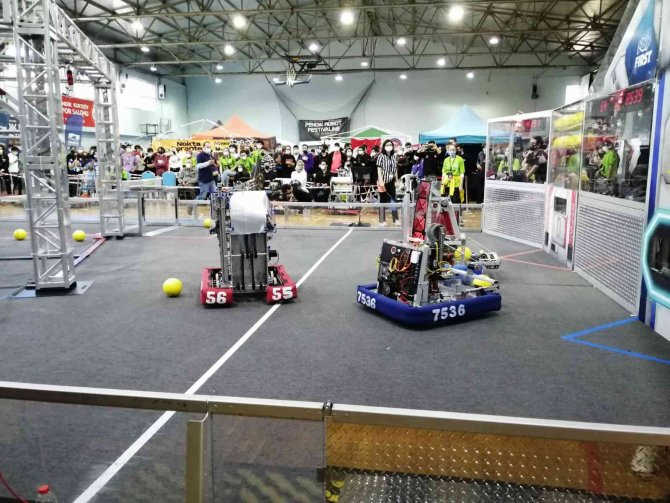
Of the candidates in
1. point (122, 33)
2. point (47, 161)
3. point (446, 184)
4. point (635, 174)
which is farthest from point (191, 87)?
point (635, 174)

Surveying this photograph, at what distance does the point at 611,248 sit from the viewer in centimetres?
680

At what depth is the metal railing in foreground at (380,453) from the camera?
Result: 169 centimetres

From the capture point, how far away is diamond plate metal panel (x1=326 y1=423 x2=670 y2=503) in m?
1.72

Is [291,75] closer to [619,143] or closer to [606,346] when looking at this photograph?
[619,143]

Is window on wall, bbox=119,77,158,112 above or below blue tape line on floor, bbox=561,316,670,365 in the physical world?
above

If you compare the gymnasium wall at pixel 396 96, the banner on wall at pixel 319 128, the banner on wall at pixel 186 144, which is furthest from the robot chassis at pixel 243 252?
the gymnasium wall at pixel 396 96

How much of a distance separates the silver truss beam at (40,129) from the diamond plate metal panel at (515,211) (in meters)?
8.21

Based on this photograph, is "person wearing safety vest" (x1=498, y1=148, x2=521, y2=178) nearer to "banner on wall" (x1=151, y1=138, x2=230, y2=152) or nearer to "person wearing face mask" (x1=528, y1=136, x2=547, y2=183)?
"person wearing face mask" (x1=528, y1=136, x2=547, y2=183)

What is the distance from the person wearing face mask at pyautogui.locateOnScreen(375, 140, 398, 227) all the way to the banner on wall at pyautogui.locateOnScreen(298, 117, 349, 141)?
1368 centimetres

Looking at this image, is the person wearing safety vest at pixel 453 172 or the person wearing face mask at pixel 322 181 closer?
the person wearing safety vest at pixel 453 172

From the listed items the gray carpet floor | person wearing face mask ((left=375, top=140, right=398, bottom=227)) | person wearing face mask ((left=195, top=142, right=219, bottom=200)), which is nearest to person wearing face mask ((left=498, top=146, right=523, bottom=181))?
person wearing face mask ((left=375, top=140, right=398, bottom=227))

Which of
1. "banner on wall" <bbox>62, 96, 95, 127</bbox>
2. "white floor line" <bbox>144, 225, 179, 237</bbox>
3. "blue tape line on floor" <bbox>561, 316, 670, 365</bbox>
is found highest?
"banner on wall" <bbox>62, 96, 95, 127</bbox>

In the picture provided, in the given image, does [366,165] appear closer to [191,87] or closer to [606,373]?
[606,373]

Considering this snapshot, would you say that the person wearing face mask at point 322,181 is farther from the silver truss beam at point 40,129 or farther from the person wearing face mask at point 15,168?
the person wearing face mask at point 15,168
